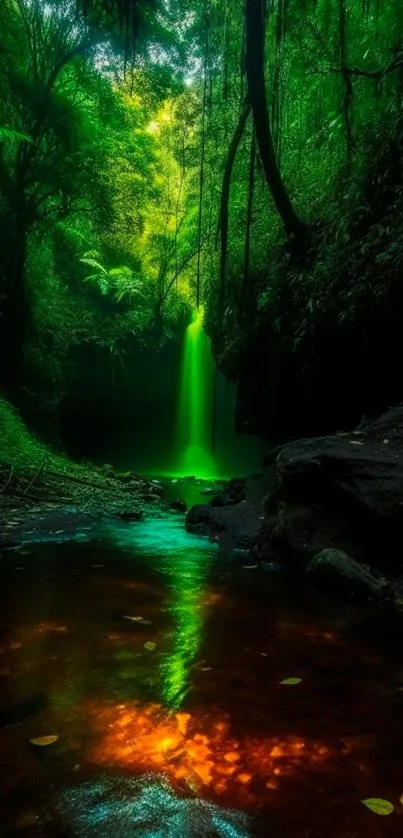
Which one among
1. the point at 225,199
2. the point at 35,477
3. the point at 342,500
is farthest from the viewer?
the point at 35,477

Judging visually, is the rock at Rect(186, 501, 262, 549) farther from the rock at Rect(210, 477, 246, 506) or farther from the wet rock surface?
the wet rock surface

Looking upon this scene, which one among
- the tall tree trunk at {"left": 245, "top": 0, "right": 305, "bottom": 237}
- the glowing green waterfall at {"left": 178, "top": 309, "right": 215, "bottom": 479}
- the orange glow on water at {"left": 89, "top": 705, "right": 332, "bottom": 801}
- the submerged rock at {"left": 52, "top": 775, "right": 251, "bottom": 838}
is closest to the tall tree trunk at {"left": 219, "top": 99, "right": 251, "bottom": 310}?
the tall tree trunk at {"left": 245, "top": 0, "right": 305, "bottom": 237}

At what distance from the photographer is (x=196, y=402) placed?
20.2m

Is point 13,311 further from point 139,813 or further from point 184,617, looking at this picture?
point 139,813

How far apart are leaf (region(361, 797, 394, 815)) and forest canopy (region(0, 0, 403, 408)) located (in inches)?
249

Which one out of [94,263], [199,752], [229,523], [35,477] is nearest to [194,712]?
[199,752]

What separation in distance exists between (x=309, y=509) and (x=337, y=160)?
670cm

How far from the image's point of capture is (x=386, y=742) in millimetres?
2402

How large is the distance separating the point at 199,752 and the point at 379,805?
74 centimetres

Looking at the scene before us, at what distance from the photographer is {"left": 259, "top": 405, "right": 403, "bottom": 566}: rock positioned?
16.7ft

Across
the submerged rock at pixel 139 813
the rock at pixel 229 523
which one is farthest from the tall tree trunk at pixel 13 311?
the submerged rock at pixel 139 813

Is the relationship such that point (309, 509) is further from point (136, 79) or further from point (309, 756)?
point (136, 79)

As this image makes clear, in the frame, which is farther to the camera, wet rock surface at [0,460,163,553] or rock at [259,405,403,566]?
wet rock surface at [0,460,163,553]

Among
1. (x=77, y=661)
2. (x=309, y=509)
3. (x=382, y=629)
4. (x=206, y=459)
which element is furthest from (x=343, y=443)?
(x=206, y=459)
